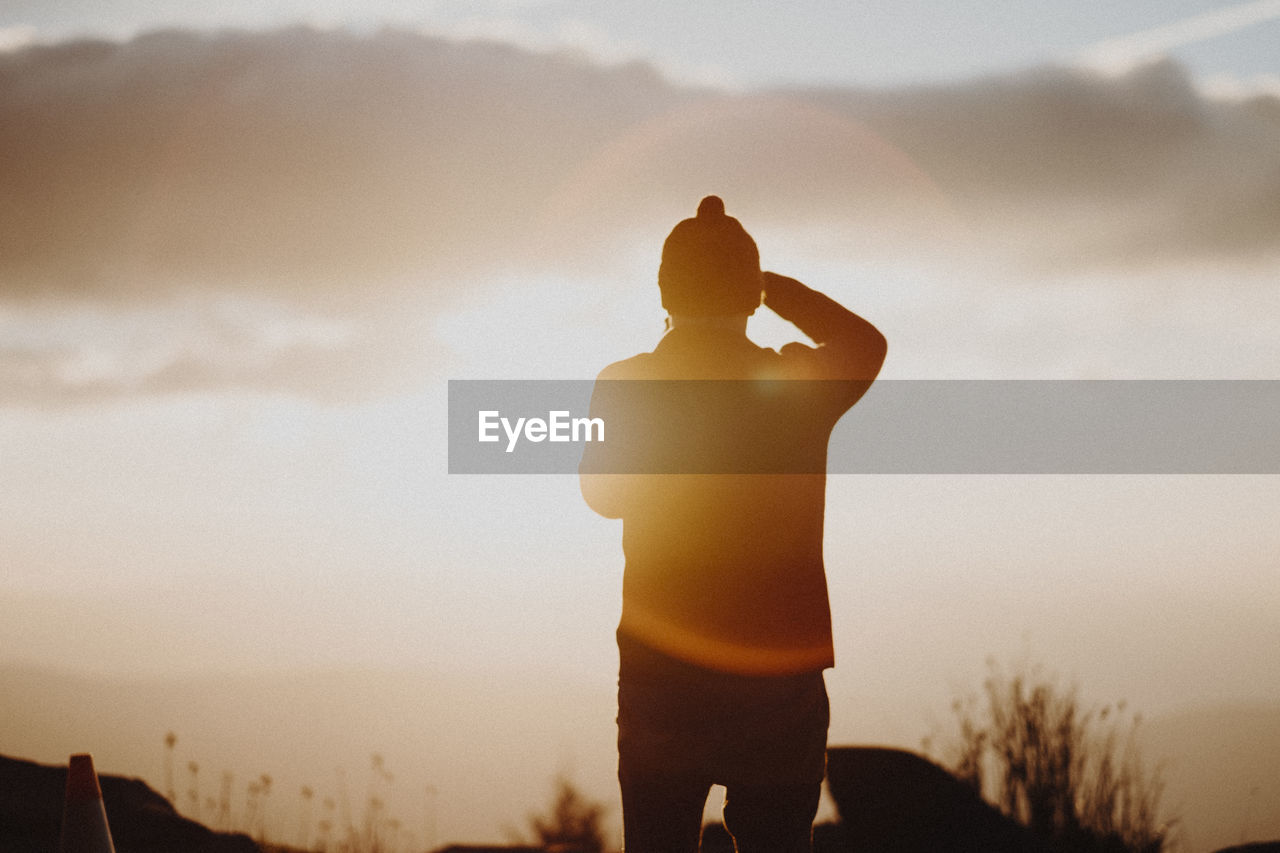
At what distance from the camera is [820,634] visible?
272 cm

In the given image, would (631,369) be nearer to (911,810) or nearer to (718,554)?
(718,554)

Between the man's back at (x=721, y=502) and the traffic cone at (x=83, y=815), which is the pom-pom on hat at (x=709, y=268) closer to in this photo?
the man's back at (x=721, y=502)

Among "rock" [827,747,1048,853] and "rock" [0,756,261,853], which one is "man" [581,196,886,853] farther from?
"rock" [827,747,1048,853]

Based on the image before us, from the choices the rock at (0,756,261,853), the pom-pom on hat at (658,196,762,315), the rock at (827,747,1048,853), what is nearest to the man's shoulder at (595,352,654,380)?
the pom-pom on hat at (658,196,762,315)

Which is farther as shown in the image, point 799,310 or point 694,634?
point 799,310

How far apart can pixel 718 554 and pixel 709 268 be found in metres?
0.74

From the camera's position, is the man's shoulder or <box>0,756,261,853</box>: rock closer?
the man's shoulder

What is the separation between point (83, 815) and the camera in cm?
411

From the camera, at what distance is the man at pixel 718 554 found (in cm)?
263

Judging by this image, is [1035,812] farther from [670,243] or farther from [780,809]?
[670,243]

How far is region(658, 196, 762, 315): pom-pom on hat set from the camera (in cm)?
277

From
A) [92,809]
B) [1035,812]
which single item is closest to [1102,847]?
[1035,812]

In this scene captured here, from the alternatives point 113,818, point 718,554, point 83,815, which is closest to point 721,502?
point 718,554

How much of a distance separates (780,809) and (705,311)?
4.24 ft
